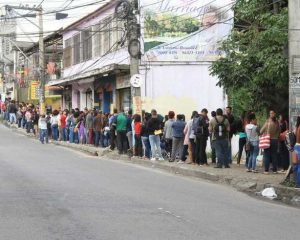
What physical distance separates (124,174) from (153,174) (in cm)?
94

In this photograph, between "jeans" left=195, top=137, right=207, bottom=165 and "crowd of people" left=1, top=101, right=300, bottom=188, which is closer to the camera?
"crowd of people" left=1, top=101, right=300, bottom=188

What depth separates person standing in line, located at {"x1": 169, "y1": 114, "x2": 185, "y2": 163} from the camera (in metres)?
18.0

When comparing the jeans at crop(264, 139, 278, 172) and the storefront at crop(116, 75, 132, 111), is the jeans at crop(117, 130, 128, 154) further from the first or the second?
the jeans at crop(264, 139, 278, 172)

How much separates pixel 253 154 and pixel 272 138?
2.85 feet

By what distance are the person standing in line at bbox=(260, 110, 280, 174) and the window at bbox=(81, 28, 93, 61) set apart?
20259 mm

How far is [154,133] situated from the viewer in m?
18.6

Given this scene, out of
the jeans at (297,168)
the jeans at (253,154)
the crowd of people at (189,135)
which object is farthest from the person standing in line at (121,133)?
the jeans at (297,168)

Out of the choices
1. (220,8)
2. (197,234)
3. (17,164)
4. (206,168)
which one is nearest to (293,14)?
(206,168)

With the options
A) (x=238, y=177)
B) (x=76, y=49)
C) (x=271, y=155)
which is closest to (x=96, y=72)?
(x=76, y=49)

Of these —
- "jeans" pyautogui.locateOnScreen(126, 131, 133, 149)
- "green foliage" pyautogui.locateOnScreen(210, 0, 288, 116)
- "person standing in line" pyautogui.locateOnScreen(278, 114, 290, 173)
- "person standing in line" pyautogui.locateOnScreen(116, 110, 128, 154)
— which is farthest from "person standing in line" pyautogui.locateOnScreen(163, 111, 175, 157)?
"person standing in line" pyautogui.locateOnScreen(278, 114, 290, 173)

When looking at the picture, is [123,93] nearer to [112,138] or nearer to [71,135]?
[71,135]

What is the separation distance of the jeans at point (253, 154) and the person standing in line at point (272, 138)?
14.3 inches

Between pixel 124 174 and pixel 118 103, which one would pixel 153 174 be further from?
pixel 118 103

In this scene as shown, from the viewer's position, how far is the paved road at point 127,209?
297 inches
